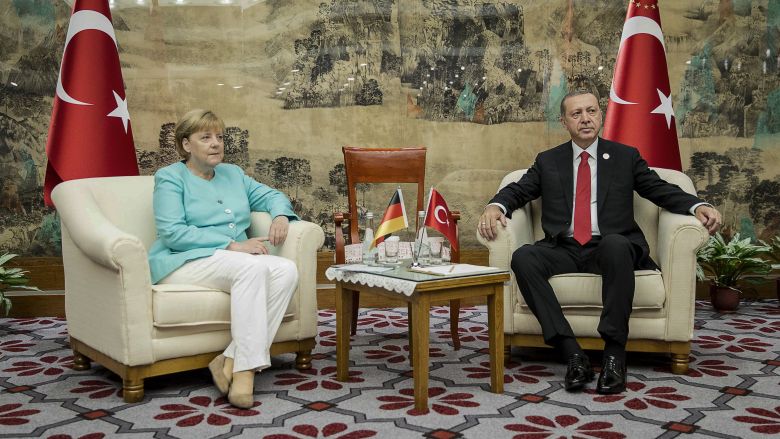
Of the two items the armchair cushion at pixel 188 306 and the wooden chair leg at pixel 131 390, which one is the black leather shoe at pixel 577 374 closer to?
the armchair cushion at pixel 188 306

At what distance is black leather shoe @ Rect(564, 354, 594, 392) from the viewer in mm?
3174

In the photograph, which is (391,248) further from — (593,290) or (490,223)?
(593,290)

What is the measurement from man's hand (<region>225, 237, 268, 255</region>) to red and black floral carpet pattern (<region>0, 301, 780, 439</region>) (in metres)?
0.62

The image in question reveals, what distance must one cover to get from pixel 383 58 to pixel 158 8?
5.59 feet

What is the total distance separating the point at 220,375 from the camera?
10.4ft

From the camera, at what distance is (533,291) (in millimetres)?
3414

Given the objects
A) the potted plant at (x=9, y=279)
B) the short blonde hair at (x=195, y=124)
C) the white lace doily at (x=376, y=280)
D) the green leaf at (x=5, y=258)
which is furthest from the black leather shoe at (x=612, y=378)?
the green leaf at (x=5, y=258)

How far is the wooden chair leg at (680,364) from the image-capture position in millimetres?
3453

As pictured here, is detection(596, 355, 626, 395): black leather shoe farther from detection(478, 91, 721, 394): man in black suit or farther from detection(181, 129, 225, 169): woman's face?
detection(181, 129, 225, 169): woman's face

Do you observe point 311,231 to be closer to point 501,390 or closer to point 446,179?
point 501,390

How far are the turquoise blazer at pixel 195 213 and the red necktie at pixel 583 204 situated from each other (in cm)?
147

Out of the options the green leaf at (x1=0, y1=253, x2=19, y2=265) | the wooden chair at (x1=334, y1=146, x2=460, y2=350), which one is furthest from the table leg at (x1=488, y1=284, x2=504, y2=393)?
the green leaf at (x1=0, y1=253, x2=19, y2=265)

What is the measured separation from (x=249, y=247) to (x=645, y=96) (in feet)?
10.4

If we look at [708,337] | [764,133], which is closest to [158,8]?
[708,337]
